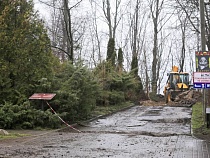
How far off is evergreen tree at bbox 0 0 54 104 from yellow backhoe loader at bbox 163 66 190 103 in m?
20.2

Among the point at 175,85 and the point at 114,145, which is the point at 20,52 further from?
the point at 175,85

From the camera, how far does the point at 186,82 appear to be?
3944 centimetres

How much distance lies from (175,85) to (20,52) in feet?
78.8

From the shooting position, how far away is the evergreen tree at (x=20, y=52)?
1734 cm

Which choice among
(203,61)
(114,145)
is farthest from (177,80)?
(114,145)

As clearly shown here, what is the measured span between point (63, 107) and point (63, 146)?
20.2 feet

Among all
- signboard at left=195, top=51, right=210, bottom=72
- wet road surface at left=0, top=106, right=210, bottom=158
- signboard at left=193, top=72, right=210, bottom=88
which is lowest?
wet road surface at left=0, top=106, right=210, bottom=158

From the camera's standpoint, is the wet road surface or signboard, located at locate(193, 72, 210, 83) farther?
signboard, located at locate(193, 72, 210, 83)

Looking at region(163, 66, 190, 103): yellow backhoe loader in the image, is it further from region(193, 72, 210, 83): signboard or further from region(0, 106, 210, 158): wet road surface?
region(193, 72, 210, 83): signboard

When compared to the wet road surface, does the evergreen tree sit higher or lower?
higher

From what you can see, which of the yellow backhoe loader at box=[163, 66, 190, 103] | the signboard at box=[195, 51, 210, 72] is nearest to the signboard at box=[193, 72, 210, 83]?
the signboard at box=[195, 51, 210, 72]

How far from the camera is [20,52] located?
17641 mm

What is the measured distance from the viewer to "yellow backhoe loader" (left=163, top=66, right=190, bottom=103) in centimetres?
3667

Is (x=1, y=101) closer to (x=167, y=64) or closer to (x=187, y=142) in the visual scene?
(x=187, y=142)
